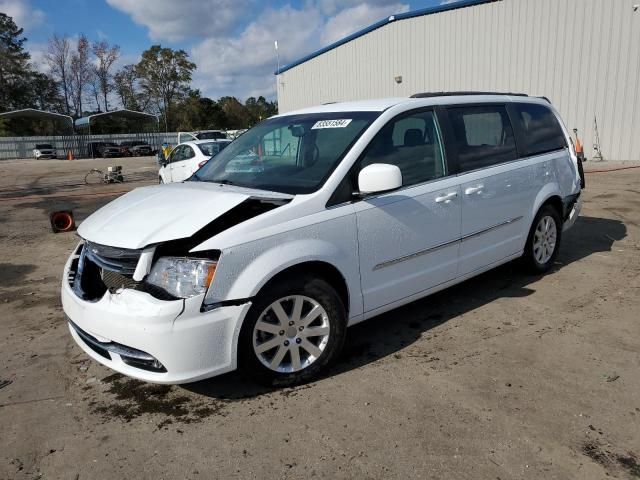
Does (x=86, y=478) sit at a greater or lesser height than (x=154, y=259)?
lesser

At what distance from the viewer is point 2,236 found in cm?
878

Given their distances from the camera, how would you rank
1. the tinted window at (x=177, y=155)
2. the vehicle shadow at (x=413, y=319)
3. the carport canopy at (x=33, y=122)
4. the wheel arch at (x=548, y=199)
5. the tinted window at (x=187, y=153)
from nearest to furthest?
the vehicle shadow at (x=413, y=319), the wheel arch at (x=548, y=199), the tinted window at (x=187, y=153), the tinted window at (x=177, y=155), the carport canopy at (x=33, y=122)

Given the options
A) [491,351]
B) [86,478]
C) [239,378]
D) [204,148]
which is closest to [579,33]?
[204,148]

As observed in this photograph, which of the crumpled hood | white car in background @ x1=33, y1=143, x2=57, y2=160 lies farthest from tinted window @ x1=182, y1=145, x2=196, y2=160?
white car in background @ x1=33, y1=143, x2=57, y2=160

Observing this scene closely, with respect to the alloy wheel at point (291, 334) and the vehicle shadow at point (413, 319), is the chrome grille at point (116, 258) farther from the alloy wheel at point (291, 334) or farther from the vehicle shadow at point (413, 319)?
the vehicle shadow at point (413, 319)

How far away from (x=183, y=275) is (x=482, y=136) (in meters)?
2.93

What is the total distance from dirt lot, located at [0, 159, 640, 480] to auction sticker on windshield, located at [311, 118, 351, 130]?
162 cm

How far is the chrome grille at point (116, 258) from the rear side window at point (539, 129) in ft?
12.0

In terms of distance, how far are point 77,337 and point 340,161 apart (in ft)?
6.81

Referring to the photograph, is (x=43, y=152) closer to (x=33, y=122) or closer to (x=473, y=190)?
(x=33, y=122)

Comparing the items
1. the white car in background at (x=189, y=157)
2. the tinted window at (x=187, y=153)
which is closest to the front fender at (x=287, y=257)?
the white car in background at (x=189, y=157)

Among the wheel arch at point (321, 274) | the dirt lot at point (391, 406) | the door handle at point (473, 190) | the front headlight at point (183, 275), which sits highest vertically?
the door handle at point (473, 190)

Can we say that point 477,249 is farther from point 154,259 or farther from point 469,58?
→ point 469,58

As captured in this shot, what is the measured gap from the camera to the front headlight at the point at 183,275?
2.84 m
